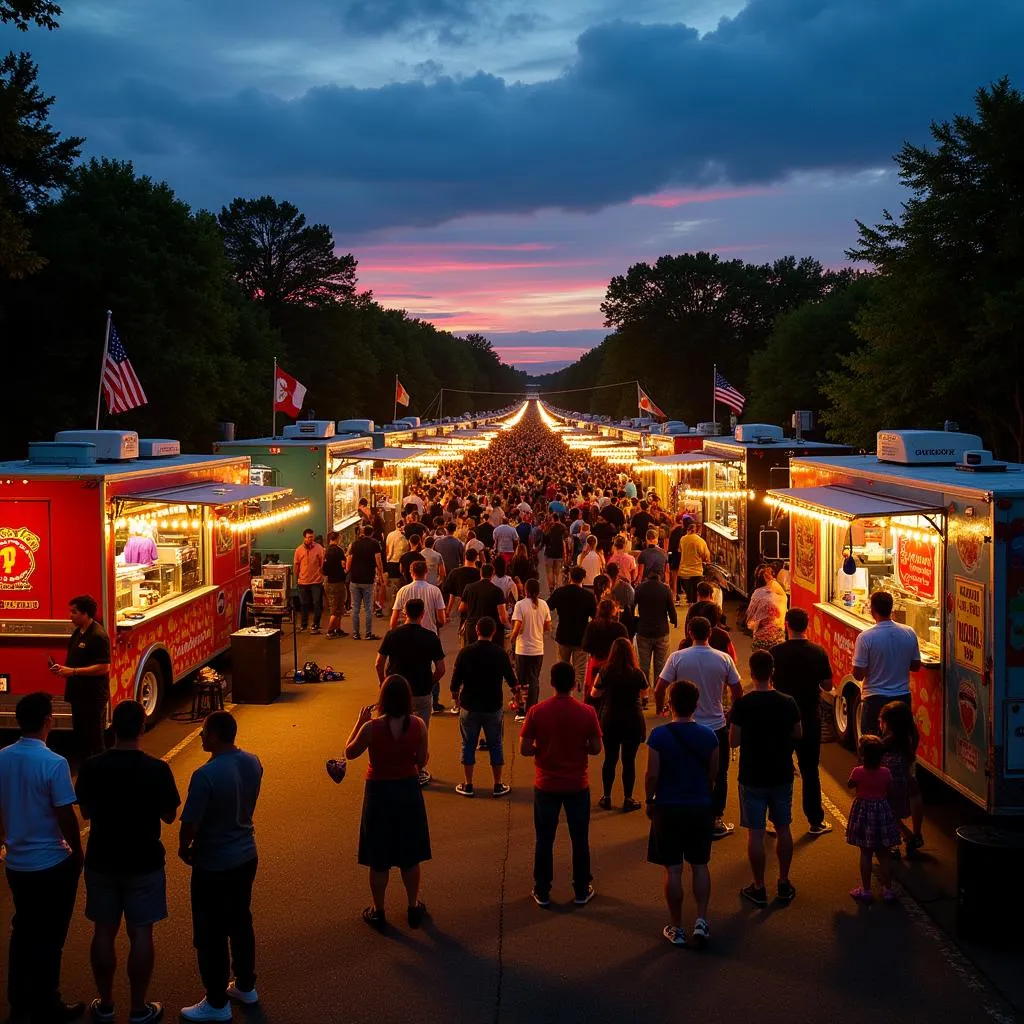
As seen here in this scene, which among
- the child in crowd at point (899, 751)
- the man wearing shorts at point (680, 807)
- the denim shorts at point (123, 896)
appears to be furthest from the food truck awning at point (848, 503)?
the denim shorts at point (123, 896)

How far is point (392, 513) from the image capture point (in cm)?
2881

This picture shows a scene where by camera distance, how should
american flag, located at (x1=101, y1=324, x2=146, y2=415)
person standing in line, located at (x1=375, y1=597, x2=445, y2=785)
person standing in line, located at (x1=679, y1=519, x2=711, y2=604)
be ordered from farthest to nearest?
person standing in line, located at (x1=679, y1=519, x2=711, y2=604) → american flag, located at (x1=101, y1=324, x2=146, y2=415) → person standing in line, located at (x1=375, y1=597, x2=445, y2=785)

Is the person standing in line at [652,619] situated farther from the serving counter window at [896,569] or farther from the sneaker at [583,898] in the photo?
the sneaker at [583,898]

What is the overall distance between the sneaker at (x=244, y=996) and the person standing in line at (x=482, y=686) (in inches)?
144

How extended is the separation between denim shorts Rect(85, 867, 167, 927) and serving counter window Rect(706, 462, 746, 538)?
1593 cm

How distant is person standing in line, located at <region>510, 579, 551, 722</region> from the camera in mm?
11781

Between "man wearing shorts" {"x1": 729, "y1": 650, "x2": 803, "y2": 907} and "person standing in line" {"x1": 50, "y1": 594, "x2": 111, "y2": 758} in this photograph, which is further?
"person standing in line" {"x1": 50, "y1": 594, "x2": 111, "y2": 758}

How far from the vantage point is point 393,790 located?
7.16 meters

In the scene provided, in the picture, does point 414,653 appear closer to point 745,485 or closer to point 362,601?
point 362,601

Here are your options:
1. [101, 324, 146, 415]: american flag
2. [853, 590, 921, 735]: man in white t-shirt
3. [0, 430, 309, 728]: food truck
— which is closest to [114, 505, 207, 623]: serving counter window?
[0, 430, 309, 728]: food truck

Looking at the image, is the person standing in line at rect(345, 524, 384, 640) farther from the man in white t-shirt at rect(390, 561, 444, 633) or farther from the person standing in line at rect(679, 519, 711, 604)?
the person standing in line at rect(679, 519, 711, 604)

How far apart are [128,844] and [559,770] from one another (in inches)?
109

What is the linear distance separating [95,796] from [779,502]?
9.56 meters

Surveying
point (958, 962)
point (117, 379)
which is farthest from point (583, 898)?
point (117, 379)
